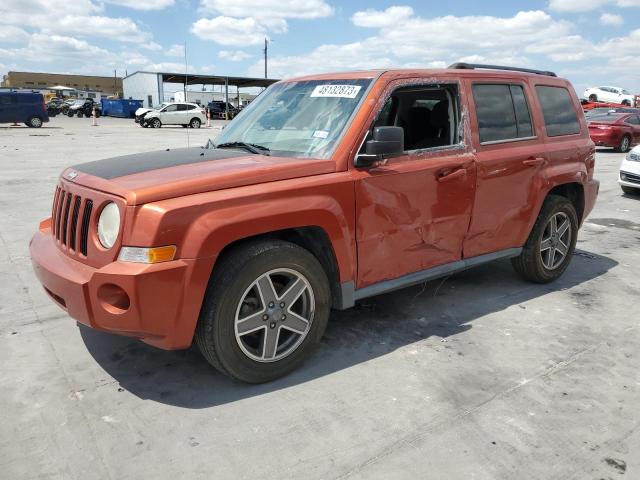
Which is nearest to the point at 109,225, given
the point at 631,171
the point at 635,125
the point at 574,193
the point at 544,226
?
the point at 544,226

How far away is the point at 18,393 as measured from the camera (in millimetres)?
3062

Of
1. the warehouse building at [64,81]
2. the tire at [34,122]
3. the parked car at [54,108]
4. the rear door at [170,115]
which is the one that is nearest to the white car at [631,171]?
the rear door at [170,115]

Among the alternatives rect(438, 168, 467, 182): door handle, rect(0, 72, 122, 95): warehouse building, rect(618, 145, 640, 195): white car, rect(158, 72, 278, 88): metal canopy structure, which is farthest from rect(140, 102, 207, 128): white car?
rect(0, 72, 122, 95): warehouse building

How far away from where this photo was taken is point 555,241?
4961 millimetres

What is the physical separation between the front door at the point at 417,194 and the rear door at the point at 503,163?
6.4 inches

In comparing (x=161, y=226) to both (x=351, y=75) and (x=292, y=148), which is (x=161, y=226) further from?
(x=351, y=75)

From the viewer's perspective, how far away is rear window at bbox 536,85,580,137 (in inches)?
185

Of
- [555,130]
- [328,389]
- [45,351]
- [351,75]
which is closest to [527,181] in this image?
[555,130]

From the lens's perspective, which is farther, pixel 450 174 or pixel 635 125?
pixel 635 125

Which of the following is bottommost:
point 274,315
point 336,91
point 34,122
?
point 274,315

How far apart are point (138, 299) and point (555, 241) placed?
3875mm

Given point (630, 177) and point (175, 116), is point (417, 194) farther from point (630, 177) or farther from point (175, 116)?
point (175, 116)

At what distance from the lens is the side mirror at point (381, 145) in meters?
3.27

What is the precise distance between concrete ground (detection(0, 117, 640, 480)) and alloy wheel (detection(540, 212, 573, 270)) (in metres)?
0.49
